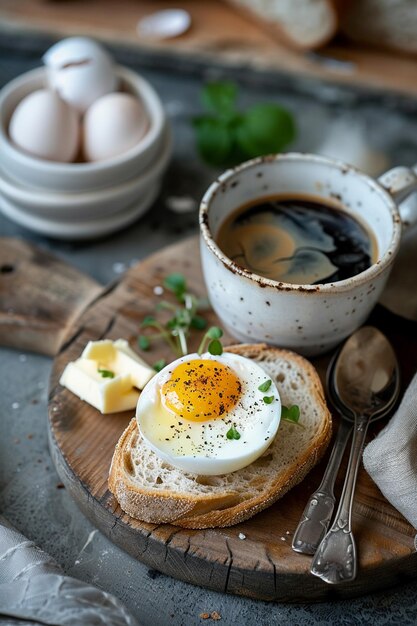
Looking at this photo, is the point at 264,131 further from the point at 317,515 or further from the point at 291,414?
the point at 317,515

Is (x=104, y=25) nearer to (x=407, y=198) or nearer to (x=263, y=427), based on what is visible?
(x=407, y=198)

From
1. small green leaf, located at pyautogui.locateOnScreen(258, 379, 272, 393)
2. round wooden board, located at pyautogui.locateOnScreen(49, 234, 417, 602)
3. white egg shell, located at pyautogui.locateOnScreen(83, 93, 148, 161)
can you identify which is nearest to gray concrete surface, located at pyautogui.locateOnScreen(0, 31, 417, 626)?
round wooden board, located at pyautogui.locateOnScreen(49, 234, 417, 602)

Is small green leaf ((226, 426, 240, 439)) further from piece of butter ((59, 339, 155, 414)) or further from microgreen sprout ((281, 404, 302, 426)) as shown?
piece of butter ((59, 339, 155, 414))

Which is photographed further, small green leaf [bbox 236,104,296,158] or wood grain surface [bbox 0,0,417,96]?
wood grain surface [bbox 0,0,417,96]

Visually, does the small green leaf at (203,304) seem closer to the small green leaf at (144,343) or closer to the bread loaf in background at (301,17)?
the small green leaf at (144,343)

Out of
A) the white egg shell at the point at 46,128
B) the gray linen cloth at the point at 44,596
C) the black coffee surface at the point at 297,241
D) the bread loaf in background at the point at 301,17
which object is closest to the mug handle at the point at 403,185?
the black coffee surface at the point at 297,241
